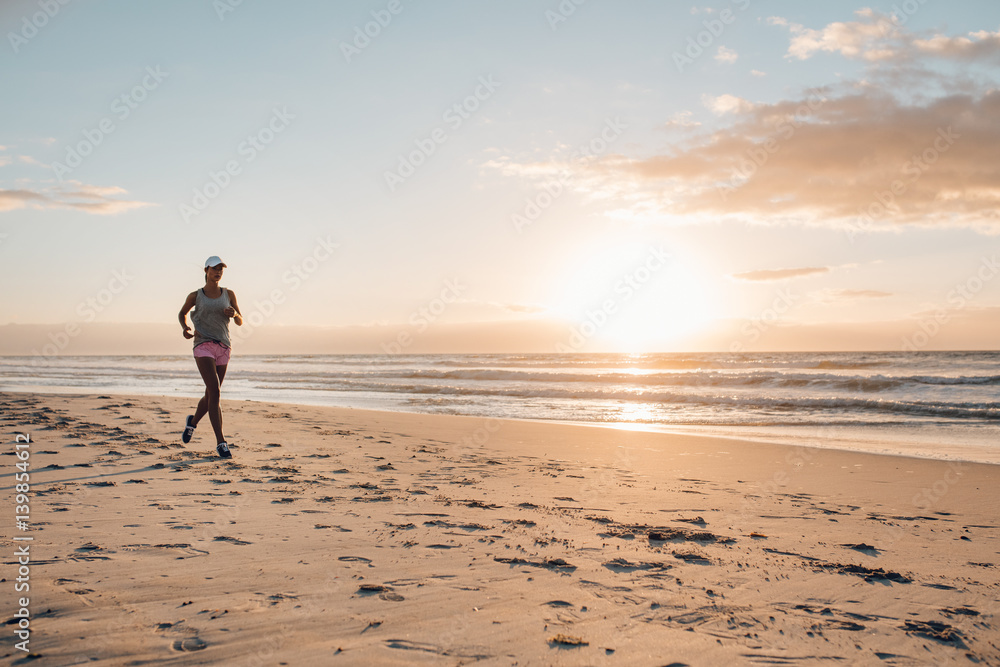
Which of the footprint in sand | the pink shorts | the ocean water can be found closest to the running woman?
the pink shorts

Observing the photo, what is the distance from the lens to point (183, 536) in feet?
11.6

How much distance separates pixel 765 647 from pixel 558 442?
23.0ft

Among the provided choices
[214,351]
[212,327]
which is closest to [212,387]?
[214,351]

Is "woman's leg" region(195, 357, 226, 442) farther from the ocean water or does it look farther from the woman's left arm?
the ocean water

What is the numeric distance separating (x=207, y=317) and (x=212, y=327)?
0.12 m

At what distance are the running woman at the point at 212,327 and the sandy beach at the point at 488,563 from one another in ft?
1.97

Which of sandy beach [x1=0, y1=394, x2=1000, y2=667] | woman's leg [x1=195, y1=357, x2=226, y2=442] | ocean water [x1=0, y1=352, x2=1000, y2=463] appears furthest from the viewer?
ocean water [x1=0, y1=352, x2=1000, y2=463]

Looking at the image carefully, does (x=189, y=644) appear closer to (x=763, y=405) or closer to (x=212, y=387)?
(x=212, y=387)

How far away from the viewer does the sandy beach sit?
2336mm

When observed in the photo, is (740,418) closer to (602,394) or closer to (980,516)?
(602,394)

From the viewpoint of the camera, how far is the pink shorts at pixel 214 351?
6258 millimetres

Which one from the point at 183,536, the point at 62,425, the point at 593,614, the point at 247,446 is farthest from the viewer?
the point at 62,425

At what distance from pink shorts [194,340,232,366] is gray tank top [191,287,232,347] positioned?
43 mm

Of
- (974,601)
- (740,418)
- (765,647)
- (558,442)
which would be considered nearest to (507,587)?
(765,647)
